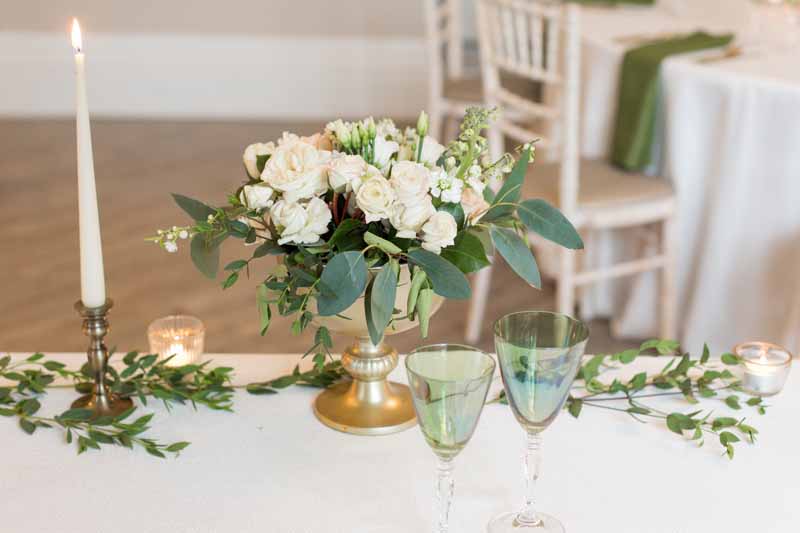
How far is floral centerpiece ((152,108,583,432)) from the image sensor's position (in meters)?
0.97

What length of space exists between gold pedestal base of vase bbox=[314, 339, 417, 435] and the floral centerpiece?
0.12ft

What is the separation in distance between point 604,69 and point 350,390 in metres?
1.84

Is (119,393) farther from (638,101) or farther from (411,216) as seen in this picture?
(638,101)

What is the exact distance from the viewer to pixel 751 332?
2.56m

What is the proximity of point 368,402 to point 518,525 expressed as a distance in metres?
0.26

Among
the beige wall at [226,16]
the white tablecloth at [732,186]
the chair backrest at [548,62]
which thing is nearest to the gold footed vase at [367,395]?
the chair backrest at [548,62]

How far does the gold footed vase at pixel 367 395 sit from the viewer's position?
1.08 meters

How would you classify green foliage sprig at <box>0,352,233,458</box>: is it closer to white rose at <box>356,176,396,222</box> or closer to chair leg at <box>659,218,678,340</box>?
white rose at <box>356,176,396,222</box>

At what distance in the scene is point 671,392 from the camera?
1192mm

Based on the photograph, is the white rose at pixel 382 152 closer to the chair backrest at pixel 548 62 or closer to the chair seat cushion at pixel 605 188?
the chair backrest at pixel 548 62

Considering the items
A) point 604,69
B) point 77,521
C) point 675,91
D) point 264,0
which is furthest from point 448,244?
point 264,0

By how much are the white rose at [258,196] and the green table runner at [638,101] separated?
67.7 inches

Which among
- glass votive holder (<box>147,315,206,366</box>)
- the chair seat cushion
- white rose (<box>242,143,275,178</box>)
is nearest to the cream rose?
white rose (<box>242,143,275,178</box>)

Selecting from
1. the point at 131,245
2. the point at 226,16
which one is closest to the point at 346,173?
the point at 131,245
